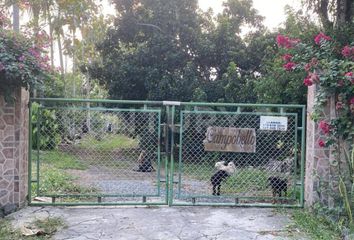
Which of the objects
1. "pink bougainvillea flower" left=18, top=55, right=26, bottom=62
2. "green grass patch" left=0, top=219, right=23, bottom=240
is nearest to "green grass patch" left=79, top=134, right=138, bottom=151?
"pink bougainvillea flower" left=18, top=55, right=26, bottom=62

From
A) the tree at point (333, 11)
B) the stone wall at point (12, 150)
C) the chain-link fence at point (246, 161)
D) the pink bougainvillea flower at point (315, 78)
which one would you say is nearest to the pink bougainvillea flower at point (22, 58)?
the stone wall at point (12, 150)

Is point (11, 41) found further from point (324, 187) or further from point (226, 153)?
point (324, 187)

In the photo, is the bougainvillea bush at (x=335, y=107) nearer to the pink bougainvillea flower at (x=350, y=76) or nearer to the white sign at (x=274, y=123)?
the pink bougainvillea flower at (x=350, y=76)

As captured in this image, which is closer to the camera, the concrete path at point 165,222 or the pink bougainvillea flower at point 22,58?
the concrete path at point 165,222

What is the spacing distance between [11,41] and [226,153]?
357 centimetres

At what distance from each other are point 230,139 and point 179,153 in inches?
31.3

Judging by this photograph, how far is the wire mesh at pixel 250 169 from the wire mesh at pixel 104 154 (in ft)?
2.33

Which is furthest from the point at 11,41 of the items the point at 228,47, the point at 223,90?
the point at 228,47

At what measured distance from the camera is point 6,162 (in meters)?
5.59

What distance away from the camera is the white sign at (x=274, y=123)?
19.6ft

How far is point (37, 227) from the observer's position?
5.01 metres

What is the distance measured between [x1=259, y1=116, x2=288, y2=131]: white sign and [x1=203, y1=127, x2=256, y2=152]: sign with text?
0.19 m

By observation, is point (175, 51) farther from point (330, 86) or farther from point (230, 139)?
point (330, 86)

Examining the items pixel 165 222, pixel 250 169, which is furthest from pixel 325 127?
pixel 165 222
